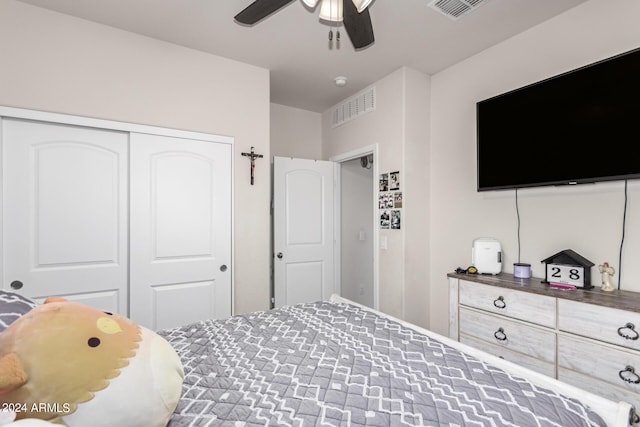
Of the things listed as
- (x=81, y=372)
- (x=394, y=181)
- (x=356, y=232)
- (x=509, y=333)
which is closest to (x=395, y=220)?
(x=394, y=181)

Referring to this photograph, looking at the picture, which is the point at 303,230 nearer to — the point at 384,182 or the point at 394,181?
the point at 384,182

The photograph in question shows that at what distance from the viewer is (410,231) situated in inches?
114

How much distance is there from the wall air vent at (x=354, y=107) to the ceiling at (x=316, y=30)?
232 millimetres

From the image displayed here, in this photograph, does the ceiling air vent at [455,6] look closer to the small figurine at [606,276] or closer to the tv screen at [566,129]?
the tv screen at [566,129]

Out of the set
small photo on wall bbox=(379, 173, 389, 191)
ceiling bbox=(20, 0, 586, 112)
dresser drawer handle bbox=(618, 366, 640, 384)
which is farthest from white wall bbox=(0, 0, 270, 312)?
dresser drawer handle bbox=(618, 366, 640, 384)

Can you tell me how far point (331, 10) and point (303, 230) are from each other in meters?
2.25

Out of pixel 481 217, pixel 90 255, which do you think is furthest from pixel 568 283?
pixel 90 255

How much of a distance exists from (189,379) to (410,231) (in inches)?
88.4

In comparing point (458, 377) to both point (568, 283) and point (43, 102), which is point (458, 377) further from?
point (43, 102)

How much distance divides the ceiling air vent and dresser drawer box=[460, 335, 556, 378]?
2307 millimetres

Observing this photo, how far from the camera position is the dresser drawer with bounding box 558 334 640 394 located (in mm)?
1502

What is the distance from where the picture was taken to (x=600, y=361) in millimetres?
1606

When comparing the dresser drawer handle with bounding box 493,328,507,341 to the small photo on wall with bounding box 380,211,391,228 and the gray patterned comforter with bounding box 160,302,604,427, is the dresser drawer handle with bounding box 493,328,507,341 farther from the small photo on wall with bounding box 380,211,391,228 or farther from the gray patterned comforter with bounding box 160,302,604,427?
the small photo on wall with bounding box 380,211,391,228

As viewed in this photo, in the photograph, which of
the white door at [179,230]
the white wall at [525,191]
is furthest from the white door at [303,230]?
the white wall at [525,191]
